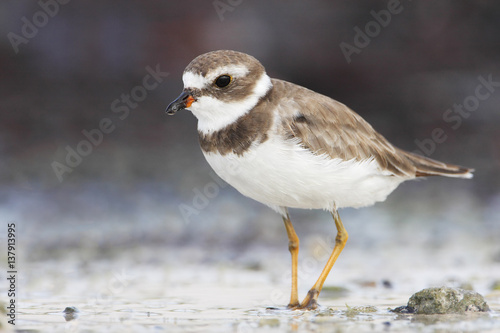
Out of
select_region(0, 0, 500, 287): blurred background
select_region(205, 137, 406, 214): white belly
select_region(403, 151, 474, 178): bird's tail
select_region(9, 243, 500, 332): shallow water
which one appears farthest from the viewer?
select_region(0, 0, 500, 287): blurred background

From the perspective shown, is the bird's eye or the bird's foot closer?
the bird's eye

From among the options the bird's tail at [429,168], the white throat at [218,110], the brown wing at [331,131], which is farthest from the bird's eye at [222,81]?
the bird's tail at [429,168]

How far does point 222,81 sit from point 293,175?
91 centimetres

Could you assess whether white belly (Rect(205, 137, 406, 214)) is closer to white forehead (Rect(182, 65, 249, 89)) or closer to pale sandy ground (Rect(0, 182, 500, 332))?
white forehead (Rect(182, 65, 249, 89))

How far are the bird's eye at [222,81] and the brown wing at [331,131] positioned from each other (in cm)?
44

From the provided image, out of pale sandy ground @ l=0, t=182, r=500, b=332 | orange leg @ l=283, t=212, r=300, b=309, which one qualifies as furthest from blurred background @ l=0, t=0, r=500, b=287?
orange leg @ l=283, t=212, r=300, b=309

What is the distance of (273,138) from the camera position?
517 centimetres

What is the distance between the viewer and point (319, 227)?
8.70 m

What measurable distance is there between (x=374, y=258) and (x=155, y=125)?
630 centimetres

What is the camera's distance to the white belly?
16.9 feet

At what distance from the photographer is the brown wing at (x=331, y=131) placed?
5.41 meters

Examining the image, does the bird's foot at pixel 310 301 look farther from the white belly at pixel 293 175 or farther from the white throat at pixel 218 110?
the white throat at pixel 218 110

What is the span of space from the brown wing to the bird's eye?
440 millimetres

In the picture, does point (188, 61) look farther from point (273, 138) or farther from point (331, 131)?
point (273, 138)
